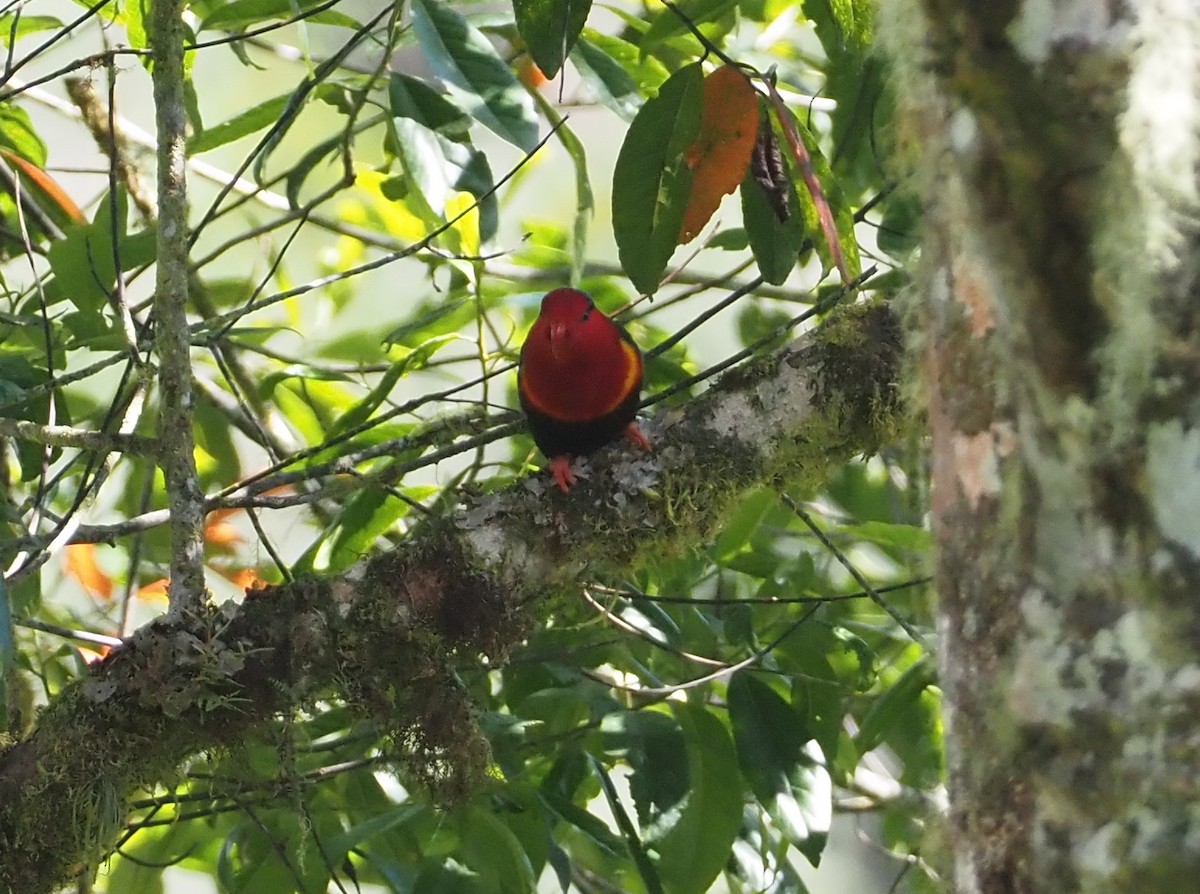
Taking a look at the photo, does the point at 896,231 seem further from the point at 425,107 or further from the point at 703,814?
the point at 703,814

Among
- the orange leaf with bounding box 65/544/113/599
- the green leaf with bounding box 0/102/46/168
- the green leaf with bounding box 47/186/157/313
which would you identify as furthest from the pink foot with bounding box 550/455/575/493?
the orange leaf with bounding box 65/544/113/599

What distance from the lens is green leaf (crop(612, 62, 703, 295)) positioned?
1.54 metres

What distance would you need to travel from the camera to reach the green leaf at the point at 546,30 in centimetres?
147

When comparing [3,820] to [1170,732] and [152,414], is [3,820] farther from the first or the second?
[1170,732]

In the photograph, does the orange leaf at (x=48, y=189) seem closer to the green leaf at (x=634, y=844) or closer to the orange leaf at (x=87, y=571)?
the orange leaf at (x=87, y=571)

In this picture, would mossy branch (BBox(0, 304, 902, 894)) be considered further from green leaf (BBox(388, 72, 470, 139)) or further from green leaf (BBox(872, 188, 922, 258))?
green leaf (BBox(388, 72, 470, 139))

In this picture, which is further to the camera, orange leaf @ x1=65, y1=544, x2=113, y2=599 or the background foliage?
orange leaf @ x1=65, y1=544, x2=113, y2=599

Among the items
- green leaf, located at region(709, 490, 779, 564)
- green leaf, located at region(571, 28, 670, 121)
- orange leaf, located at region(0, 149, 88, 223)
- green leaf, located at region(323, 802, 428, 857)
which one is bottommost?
green leaf, located at region(323, 802, 428, 857)

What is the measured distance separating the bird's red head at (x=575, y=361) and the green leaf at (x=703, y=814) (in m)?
0.57

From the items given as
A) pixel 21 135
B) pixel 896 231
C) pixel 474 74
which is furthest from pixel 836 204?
pixel 21 135

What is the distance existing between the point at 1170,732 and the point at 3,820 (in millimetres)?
1437

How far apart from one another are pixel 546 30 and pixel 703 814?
1158mm

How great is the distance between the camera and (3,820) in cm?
152

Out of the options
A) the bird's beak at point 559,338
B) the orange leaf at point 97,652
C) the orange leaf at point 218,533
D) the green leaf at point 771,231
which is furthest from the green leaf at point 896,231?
the orange leaf at point 218,533
